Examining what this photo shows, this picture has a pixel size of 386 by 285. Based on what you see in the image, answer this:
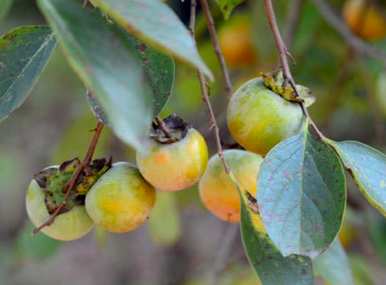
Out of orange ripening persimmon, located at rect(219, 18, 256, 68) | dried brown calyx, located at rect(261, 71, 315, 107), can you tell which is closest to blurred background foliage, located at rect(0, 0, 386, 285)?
orange ripening persimmon, located at rect(219, 18, 256, 68)

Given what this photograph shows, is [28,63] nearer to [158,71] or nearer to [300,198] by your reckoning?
[158,71]

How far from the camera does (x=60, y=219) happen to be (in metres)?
0.90

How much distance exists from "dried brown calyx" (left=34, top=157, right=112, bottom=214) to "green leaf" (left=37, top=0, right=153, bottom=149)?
283mm

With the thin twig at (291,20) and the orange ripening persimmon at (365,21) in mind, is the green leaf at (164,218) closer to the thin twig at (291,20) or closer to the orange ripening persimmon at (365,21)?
the thin twig at (291,20)

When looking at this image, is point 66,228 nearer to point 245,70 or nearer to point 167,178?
point 167,178

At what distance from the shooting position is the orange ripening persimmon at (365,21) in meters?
1.72

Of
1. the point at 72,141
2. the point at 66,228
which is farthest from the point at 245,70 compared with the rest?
the point at 66,228

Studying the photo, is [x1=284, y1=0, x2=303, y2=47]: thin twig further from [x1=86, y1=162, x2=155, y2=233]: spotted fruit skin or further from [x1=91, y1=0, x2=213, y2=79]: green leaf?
[x1=91, y1=0, x2=213, y2=79]: green leaf

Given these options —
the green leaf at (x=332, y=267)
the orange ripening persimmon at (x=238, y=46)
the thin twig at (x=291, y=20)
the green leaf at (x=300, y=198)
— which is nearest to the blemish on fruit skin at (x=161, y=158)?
the green leaf at (x=300, y=198)

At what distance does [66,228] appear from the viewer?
90 cm

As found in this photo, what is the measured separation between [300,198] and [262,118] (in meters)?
0.10

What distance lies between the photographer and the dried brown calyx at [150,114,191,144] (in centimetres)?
86

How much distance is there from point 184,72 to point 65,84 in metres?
1.50

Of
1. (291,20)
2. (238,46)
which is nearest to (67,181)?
(291,20)
